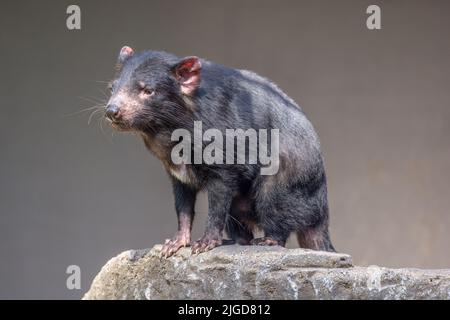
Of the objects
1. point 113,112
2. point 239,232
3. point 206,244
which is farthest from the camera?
point 239,232

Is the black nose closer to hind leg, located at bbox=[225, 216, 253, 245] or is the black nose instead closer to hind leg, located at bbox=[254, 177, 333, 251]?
hind leg, located at bbox=[254, 177, 333, 251]

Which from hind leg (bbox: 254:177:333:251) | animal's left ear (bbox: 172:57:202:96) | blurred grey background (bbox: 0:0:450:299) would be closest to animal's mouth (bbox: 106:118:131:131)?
animal's left ear (bbox: 172:57:202:96)

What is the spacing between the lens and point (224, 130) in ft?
18.9

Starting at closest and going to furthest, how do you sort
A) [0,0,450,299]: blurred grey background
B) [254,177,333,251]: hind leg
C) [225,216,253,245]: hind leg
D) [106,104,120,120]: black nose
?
[106,104,120,120]: black nose → [254,177,333,251]: hind leg → [225,216,253,245]: hind leg → [0,0,450,299]: blurred grey background

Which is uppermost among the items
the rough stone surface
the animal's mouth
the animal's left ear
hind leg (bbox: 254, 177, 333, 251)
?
the animal's left ear

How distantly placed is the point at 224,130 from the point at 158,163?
10.4 ft

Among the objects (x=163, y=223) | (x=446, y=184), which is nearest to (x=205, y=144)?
(x=163, y=223)

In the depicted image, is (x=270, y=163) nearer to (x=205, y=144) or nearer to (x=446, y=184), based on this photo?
(x=205, y=144)

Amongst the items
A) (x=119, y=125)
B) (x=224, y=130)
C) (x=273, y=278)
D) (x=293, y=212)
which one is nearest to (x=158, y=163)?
(x=293, y=212)

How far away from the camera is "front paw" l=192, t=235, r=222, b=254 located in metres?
5.56

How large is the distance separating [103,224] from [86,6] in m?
1.75

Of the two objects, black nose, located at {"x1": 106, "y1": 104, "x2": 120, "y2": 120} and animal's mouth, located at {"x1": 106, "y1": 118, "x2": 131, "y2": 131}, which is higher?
black nose, located at {"x1": 106, "y1": 104, "x2": 120, "y2": 120}

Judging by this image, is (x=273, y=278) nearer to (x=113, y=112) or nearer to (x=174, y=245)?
(x=174, y=245)

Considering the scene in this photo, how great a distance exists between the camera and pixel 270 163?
5891 mm
